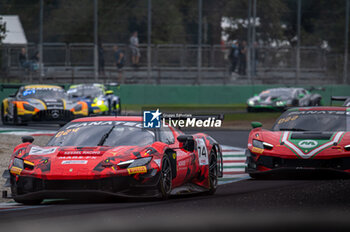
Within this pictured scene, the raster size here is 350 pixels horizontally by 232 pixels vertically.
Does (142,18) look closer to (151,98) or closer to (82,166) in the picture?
(151,98)

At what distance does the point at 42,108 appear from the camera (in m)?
22.0

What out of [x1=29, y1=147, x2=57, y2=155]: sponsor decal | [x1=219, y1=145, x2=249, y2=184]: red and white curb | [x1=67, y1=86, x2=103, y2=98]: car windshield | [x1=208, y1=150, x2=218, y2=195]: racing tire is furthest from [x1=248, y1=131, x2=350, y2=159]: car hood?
[x1=67, y1=86, x2=103, y2=98]: car windshield

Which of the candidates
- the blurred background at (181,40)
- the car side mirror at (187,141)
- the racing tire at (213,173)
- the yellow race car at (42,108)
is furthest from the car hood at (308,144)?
the blurred background at (181,40)

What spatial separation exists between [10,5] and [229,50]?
376 inches

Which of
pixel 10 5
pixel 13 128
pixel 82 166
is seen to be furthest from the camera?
pixel 10 5

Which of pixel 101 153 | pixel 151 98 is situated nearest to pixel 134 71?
pixel 151 98

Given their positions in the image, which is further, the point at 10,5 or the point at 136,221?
the point at 10,5

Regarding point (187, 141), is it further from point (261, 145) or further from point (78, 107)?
point (78, 107)

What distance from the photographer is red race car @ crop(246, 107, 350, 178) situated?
434 inches

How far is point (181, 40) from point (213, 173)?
2551 cm

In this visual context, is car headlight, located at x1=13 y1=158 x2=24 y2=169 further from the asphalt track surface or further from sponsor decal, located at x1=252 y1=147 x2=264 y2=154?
sponsor decal, located at x1=252 y1=147 x2=264 y2=154

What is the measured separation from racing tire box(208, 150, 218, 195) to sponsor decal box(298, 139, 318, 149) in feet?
4.78

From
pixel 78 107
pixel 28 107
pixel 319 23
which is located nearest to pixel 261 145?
pixel 78 107

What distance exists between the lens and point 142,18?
3541cm
